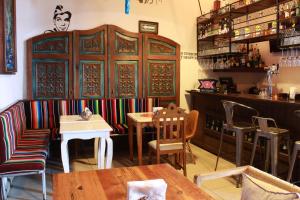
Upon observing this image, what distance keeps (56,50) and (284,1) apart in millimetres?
3610

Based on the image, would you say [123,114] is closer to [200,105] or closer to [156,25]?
[200,105]

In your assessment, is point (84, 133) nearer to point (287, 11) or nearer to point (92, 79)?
point (92, 79)

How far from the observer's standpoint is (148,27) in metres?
5.38

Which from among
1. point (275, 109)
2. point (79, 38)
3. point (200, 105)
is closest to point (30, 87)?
point (79, 38)

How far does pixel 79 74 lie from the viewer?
4891 millimetres

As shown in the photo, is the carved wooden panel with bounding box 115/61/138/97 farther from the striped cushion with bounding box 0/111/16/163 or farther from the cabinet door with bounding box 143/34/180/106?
the striped cushion with bounding box 0/111/16/163

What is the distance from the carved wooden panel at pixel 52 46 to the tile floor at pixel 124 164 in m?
1.85

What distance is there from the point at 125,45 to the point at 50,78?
1.42 metres

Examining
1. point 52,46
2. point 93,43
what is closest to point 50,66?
point 52,46

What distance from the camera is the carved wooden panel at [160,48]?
5.25 metres

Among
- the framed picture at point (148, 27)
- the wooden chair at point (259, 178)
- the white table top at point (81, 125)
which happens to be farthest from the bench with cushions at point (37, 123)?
the wooden chair at point (259, 178)

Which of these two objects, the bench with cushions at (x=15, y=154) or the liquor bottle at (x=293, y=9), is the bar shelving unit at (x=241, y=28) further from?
the bench with cushions at (x=15, y=154)

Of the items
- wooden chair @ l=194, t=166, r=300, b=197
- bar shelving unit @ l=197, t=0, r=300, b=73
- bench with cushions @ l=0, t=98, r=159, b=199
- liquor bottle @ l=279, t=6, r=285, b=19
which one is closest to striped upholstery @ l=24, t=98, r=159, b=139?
bench with cushions @ l=0, t=98, r=159, b=199

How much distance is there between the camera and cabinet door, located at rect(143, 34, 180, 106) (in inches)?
206
